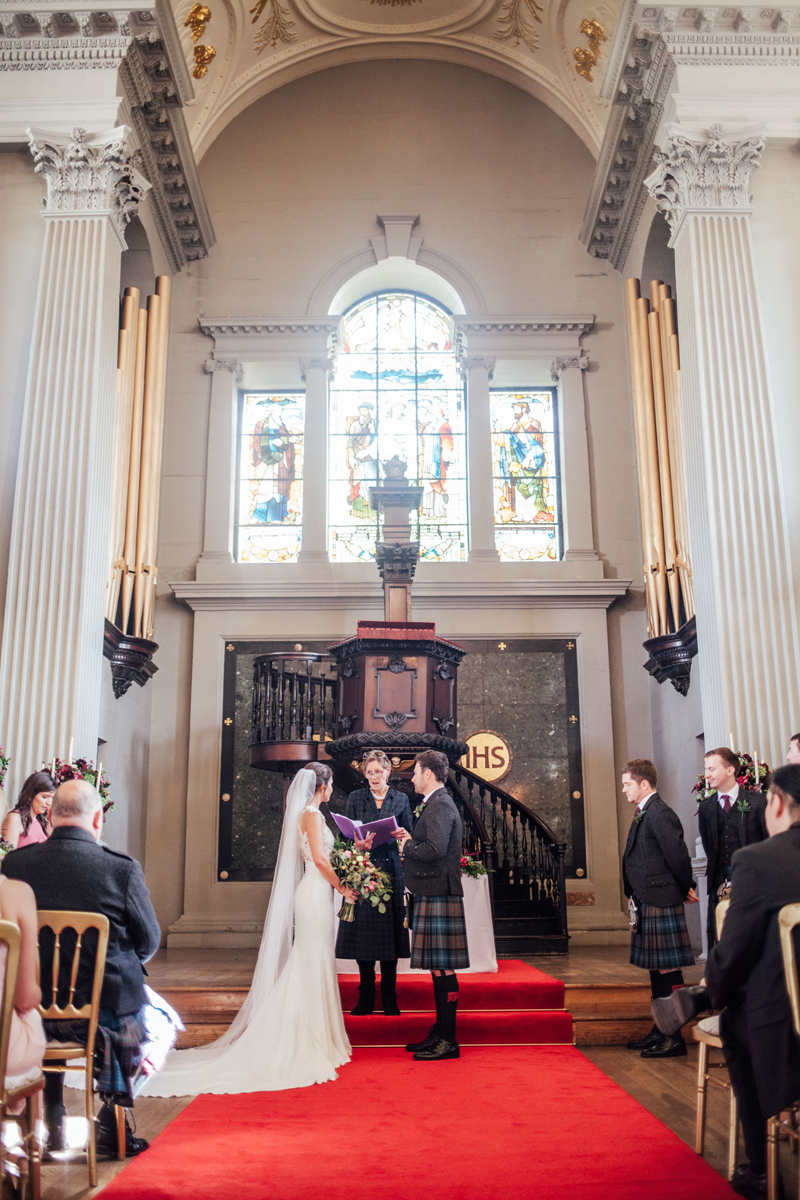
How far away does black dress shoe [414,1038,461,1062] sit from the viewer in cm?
577

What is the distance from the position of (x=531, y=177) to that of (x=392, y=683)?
7.43 metres

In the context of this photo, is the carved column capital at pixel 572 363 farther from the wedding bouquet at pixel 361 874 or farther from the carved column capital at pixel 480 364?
the wedding bouquet at pixel 361 874

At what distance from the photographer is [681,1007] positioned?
3809 mm

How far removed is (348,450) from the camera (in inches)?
507

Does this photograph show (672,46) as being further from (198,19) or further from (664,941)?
(664,941)

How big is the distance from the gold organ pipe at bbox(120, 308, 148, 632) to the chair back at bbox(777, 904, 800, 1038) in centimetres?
762

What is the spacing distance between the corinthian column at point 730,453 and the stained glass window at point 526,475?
3.69 meters

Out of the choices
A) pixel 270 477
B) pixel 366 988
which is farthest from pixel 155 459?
pixel 366 988

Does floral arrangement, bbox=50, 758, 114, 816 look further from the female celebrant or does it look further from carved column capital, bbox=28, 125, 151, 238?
carved column capital, bbox=28, 125, 151, 238

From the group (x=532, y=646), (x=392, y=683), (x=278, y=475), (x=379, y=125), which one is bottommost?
(x=392, y=683)

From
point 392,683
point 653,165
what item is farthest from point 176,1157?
point 653,165

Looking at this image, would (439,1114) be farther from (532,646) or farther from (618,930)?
(532,646)

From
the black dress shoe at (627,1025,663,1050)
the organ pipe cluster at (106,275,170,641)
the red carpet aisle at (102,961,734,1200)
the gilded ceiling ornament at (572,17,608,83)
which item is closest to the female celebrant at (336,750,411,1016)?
the red carpet aisle at (102,961,734,1200)

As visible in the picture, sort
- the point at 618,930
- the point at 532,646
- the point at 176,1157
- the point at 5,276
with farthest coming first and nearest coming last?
the point at 532,646
the point at 618,930
the point at 5,276
the point at 176,1157
